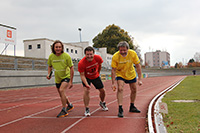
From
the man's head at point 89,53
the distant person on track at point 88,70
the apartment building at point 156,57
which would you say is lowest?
the distant person on track at point 88,70

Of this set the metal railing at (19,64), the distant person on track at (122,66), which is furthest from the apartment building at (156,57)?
the distant person on track at (122,66)

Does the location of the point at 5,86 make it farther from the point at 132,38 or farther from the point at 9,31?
the point at 132,38

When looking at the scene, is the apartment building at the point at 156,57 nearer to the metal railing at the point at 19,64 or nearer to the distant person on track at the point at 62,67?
the metal railing at the point at 19,64

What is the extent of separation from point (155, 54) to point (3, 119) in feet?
550

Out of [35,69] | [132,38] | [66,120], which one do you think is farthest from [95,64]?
[132,38]

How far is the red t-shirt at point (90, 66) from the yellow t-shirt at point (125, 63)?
451 millimetres

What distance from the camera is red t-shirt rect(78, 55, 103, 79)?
17.9ft

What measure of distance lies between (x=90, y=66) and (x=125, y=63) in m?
0.92

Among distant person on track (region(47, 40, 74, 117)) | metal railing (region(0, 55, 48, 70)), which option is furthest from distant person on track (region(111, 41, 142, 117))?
metal railing (region(0, 55, 48, 70))

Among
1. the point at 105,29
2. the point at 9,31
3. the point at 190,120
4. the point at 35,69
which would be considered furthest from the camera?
the point at 105,29

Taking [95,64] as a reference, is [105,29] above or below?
above

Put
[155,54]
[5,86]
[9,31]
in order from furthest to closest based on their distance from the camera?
1. [155,54]
2. [9,31]
3. [5,86]

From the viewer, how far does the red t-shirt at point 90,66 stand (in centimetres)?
545

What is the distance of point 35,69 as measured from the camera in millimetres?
20297
